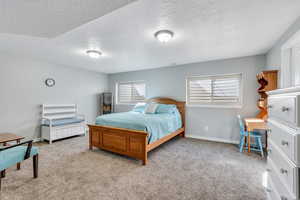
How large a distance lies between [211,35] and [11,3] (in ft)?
8.24

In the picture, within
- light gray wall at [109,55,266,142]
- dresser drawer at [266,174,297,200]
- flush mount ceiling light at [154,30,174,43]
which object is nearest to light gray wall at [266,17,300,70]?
light gray wall at [109,55,266,142]

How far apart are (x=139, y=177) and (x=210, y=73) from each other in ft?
10.9

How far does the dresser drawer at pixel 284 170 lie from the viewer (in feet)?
2.93

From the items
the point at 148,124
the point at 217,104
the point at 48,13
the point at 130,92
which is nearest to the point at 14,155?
the point at 48,13

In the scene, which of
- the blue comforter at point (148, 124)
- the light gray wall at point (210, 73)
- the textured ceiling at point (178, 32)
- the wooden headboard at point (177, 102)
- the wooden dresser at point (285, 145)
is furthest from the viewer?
the wooden headboard at point (177, 102)

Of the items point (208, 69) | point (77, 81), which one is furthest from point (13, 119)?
point (208, 69)

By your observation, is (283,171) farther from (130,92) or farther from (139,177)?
(130,92)

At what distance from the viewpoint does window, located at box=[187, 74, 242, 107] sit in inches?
144

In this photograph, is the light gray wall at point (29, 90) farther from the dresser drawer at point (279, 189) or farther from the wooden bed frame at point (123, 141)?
the dresser drawer at point (279, 189)

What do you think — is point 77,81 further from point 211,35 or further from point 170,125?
point 211,35

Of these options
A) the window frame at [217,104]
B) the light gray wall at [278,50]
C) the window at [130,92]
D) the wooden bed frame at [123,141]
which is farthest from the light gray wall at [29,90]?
the light gray wall at [278,50]

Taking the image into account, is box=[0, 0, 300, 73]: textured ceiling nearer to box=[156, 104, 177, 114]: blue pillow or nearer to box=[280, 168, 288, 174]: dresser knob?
box=[156, 104, 177, 114]: blue pillow

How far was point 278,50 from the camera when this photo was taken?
2.54 m

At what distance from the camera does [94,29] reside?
2121 millimetres
